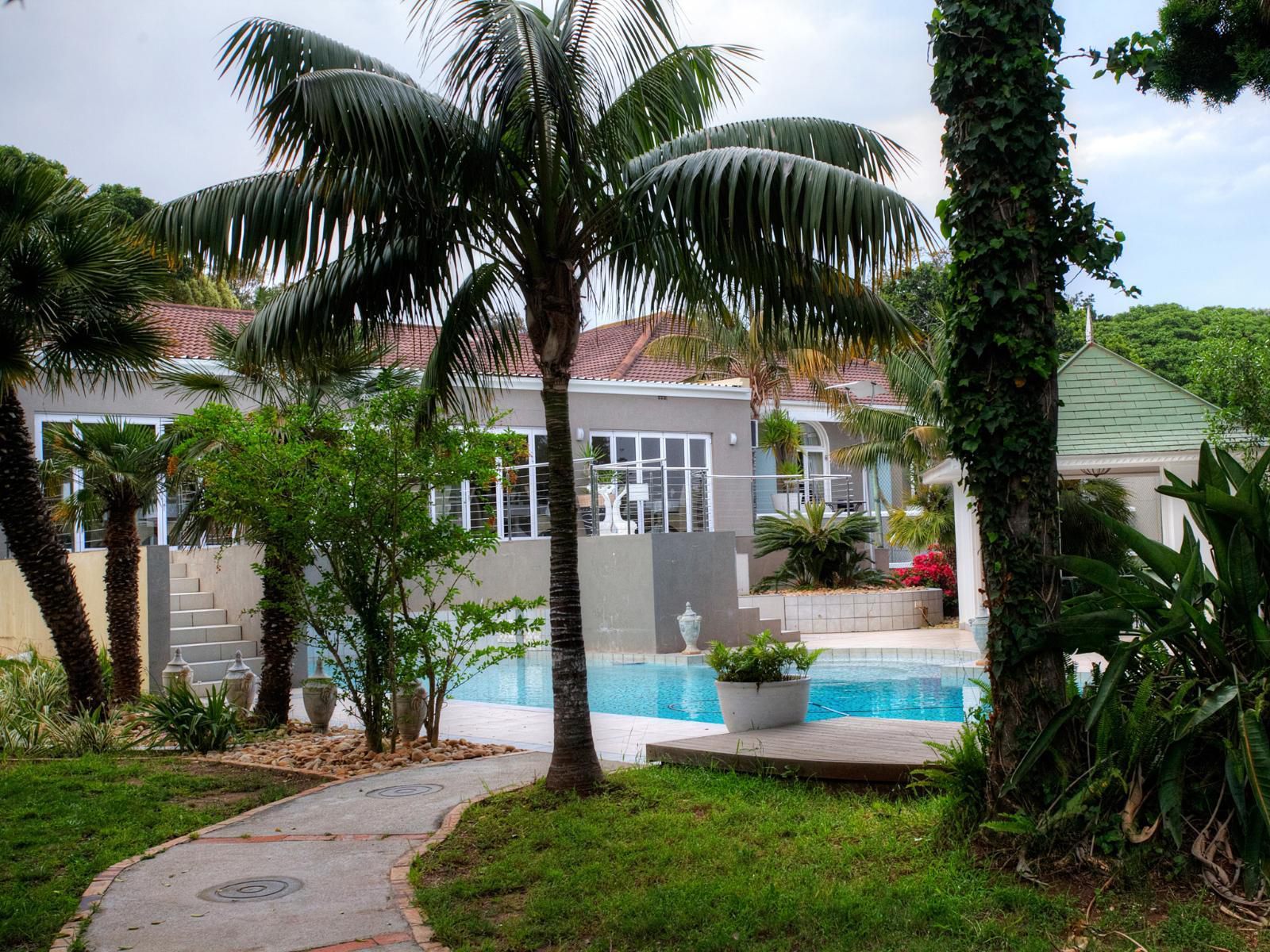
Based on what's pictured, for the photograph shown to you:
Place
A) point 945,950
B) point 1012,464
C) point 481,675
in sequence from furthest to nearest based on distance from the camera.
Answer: point 481,675 < point 1012,464 < point 945,950

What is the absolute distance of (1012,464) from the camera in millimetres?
5207

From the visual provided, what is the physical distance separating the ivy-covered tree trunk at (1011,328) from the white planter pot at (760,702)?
3.37m

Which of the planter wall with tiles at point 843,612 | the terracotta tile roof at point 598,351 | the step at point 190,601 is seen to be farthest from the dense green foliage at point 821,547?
the step at point 190,601

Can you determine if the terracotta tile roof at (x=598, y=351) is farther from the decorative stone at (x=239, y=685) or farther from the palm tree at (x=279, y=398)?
the decorative stone at (x=239, y=685)

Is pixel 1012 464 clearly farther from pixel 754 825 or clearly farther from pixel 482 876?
pixel 482 876

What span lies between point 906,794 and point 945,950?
2.43 meters

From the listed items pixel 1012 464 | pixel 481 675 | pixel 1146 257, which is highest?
pixel 1146 257

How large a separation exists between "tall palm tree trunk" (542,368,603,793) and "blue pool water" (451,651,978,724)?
195 inches

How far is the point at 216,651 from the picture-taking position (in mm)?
15773

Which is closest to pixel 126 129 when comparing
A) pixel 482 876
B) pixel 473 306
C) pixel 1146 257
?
pixel 473 306

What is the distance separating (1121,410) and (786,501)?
955 centimetres

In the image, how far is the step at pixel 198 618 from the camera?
16297 mm

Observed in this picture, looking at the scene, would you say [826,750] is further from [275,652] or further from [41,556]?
[41,556]

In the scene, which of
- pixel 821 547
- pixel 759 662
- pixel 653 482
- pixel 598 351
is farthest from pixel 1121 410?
pixel 598 351
